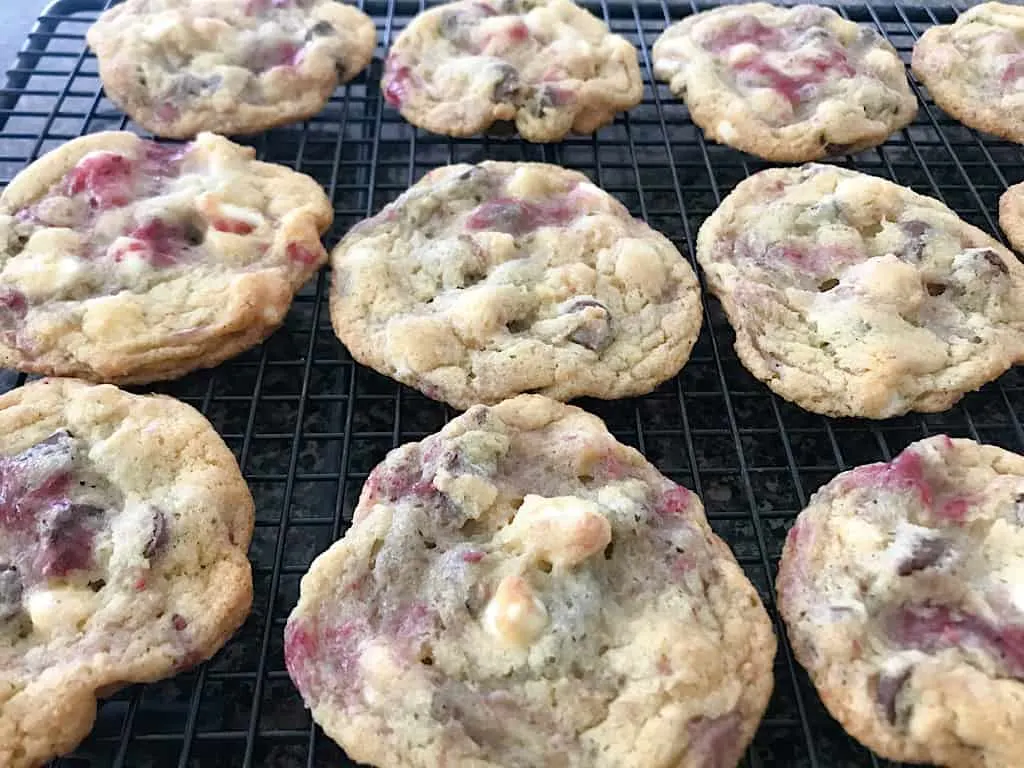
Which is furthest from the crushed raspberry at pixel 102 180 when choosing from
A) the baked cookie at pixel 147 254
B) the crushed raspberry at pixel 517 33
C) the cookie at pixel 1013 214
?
the cookie at pixel 1013 214

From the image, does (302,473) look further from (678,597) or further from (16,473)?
(678,597)

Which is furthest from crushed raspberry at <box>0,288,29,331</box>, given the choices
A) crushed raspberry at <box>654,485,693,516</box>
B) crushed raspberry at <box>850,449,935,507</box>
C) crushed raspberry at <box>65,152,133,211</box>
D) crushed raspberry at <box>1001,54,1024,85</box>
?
crushed raspberry at <box>1001,54,1024,85</box>

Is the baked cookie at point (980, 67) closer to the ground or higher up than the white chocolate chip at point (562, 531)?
higher up

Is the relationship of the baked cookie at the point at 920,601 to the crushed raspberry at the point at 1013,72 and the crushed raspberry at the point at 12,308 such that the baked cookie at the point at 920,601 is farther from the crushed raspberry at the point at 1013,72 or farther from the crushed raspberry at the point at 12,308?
the crushed raspberry at the point at 12,308

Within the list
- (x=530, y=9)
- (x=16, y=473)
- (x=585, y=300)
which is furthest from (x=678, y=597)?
(x=530, y=9)

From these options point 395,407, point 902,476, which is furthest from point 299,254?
point 902,476

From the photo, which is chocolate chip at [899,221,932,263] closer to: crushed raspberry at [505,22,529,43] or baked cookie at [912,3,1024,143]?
baked cookie at [912,3,1024,143]
